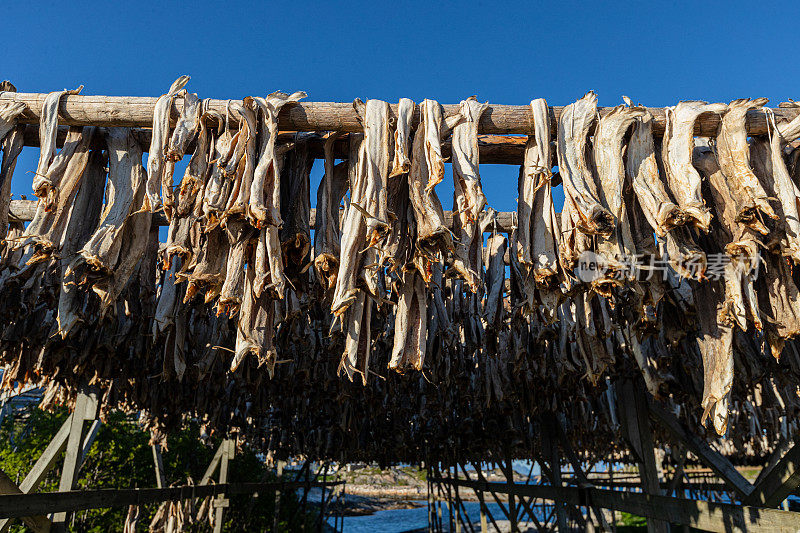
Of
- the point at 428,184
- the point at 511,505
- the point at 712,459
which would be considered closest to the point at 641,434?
the point at 712,459

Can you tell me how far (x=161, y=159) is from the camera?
1.78m

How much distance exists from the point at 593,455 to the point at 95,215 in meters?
14.7

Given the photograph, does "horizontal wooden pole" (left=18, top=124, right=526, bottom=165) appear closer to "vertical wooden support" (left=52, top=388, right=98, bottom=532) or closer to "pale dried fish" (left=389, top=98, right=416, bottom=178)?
"pale dried fish" (left=389, top=98, right=416, bottom=178)

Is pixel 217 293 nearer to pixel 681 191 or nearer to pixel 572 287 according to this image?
pixel 572 287

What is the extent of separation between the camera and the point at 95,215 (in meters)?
2.03

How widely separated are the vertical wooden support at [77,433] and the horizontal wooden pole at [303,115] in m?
3.86

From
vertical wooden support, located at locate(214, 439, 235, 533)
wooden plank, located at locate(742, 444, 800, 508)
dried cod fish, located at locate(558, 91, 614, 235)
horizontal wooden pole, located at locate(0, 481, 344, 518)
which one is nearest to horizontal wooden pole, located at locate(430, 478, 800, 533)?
wooden plank, located at locate(742, 444, 800, 508)

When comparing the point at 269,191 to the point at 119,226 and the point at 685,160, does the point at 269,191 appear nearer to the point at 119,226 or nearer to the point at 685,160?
the point at 119,226

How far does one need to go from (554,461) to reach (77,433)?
5471 mm

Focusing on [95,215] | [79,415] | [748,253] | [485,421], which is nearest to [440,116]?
[748,253]

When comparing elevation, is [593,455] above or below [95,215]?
below

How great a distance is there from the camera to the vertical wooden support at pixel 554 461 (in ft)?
20.4

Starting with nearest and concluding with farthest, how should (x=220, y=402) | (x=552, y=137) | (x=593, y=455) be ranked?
1. (x=552, y=137)
2. (x=220, y=402)
3. (x=593, y=455)

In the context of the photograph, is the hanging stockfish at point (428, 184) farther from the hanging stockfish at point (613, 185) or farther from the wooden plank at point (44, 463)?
the wooden plank at point (44, 463)
